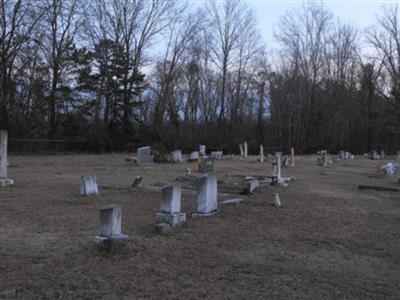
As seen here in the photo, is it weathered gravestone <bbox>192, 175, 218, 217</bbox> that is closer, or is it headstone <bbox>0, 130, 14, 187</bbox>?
weathered gravestone <bbox>192, 175, 218, 217</bbox>

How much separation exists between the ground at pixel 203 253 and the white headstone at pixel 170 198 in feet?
1.16

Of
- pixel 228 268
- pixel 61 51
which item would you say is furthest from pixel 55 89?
pixel 228 268

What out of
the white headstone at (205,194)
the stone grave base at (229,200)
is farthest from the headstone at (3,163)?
the white headstone at (205,194)

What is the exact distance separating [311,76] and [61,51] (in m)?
31.1

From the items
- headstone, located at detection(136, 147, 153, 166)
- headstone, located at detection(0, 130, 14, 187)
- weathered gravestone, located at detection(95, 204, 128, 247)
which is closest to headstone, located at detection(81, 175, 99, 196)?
headstone, located at detection(0, 130, 14, 187)

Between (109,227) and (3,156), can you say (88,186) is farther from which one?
(109,227)

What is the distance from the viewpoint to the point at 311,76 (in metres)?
57.7

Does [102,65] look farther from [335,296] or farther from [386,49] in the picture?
[335,296]

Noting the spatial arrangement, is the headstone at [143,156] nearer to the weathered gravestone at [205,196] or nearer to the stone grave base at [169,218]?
the weathered gravestone at [205,196]

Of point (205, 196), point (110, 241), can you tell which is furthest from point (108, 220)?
point (205, 196)

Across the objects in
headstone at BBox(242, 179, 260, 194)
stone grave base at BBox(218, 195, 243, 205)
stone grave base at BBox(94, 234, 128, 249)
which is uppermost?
headstone at BBox(242, 179, 260, 194)

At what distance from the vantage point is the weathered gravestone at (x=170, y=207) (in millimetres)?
7432

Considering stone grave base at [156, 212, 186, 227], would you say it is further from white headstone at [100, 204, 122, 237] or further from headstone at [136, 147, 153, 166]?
headstone at [136, 147, 153, 166]

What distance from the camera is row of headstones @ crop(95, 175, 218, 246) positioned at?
5.77 meters
